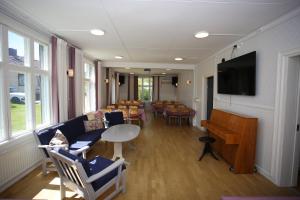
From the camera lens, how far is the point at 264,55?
2.98 meters

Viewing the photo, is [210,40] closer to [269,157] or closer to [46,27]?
[269,157]

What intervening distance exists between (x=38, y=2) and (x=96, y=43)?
1.96m

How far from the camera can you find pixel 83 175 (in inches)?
72.2

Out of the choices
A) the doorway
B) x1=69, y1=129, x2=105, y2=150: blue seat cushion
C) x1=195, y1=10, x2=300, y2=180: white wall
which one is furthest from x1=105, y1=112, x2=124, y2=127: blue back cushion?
A: the doorway

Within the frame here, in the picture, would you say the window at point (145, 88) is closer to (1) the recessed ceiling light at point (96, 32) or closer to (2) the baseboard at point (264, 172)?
(1) the recessed ceiling light at point (96, 32)

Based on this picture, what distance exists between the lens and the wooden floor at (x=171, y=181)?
2432 mm

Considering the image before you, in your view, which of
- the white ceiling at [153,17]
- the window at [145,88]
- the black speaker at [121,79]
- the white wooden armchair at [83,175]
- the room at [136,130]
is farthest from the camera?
the window at [145,88]

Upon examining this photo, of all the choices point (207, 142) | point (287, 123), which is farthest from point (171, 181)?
point (287, 123)

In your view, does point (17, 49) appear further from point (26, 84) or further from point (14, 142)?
point (14, 142)

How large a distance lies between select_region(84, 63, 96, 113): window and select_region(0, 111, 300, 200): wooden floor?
2.46 meters

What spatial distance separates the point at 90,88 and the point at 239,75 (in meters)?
5.02

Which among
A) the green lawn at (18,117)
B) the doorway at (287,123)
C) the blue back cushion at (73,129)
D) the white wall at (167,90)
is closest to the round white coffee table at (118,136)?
the blue back cushion at (73,129)

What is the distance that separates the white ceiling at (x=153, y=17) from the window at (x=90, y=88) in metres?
2.46

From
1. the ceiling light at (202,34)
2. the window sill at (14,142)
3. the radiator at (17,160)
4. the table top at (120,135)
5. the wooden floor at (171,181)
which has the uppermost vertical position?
the ceiling light at (202,34)
